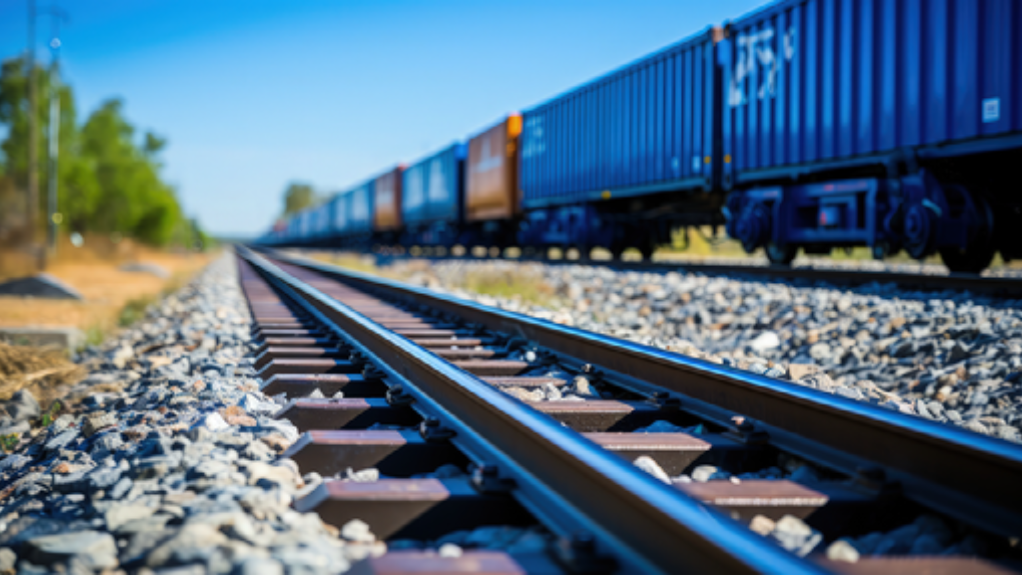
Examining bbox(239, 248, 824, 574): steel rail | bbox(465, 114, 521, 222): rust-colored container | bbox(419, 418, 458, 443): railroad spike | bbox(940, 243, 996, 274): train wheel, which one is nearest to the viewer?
bbox(239, 248, 824, 574): steel rail

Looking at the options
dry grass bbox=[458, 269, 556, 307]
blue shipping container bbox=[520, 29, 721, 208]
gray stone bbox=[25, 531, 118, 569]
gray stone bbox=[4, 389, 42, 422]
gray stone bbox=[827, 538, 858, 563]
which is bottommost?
gray stone bbox=[4, 389, 42, 422]

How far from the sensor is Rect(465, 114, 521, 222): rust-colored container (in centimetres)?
1988

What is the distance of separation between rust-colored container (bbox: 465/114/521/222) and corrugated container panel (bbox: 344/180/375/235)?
15.9 m

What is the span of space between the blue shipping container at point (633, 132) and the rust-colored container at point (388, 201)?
50.9 ft

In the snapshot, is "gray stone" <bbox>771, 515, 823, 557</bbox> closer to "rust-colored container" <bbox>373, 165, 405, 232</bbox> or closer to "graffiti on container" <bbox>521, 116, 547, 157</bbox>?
"graffiti on container" <bbox>521, 116, 547, 157</bbox>

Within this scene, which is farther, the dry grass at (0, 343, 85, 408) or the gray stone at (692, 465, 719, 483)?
the dry grass at (0, 343, 85, 408)

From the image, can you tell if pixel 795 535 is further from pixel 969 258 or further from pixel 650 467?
pixel 969 258

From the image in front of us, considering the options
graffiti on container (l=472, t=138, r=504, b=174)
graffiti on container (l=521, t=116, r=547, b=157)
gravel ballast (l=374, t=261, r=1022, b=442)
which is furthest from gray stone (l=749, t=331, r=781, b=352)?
graffiti on container (l=472, t=138, r=504, b=174)

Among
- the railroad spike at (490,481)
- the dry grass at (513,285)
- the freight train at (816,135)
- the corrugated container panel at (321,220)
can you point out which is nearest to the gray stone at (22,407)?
the railroad spike at (490,481)

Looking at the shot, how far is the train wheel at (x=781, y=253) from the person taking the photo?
11.2 m

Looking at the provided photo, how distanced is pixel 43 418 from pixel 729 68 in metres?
9.68

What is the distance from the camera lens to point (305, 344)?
5.56 meters

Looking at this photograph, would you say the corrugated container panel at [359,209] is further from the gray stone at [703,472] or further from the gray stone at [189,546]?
the gray stone at [189,546]

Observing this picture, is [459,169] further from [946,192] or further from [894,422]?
[894,422]
